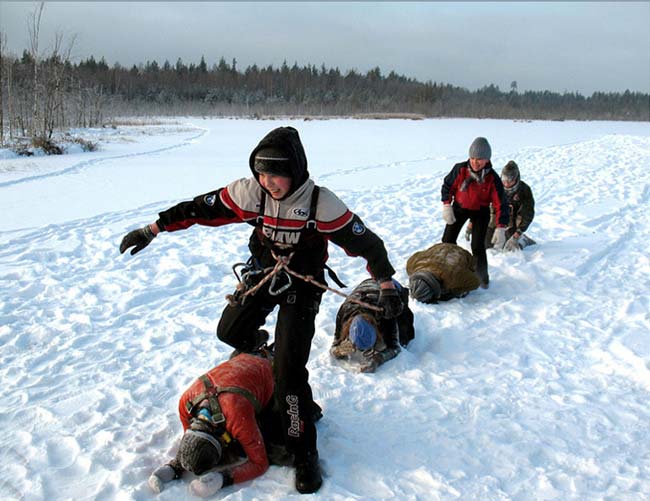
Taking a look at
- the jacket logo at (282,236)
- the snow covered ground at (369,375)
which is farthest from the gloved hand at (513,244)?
the jacket logo at (282,236)

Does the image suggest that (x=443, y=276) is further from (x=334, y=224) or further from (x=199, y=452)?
(x=199, y=452)

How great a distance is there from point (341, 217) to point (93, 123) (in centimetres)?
3660

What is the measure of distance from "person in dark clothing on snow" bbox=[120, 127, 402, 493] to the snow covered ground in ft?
1.16

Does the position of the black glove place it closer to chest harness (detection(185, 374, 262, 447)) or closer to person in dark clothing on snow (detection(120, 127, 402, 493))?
person in dark clothing on snow (detection(120, 127, 402, 493))

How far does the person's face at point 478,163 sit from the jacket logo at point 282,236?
12.2 feet

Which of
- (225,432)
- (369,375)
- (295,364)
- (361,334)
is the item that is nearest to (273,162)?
(295,364)

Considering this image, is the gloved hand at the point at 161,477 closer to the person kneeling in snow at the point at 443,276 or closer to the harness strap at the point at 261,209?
the harness strap at the point at 261,209

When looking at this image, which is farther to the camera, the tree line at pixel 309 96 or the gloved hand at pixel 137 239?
the tree line at pixel 309 96

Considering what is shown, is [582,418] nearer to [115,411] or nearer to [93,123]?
[115,411]

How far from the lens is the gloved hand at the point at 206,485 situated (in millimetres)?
2768

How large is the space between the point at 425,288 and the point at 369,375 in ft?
5.63

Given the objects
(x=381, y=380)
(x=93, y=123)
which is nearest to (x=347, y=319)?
(x=381, y=380)

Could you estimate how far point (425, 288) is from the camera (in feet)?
18.7

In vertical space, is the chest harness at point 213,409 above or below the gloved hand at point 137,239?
below
